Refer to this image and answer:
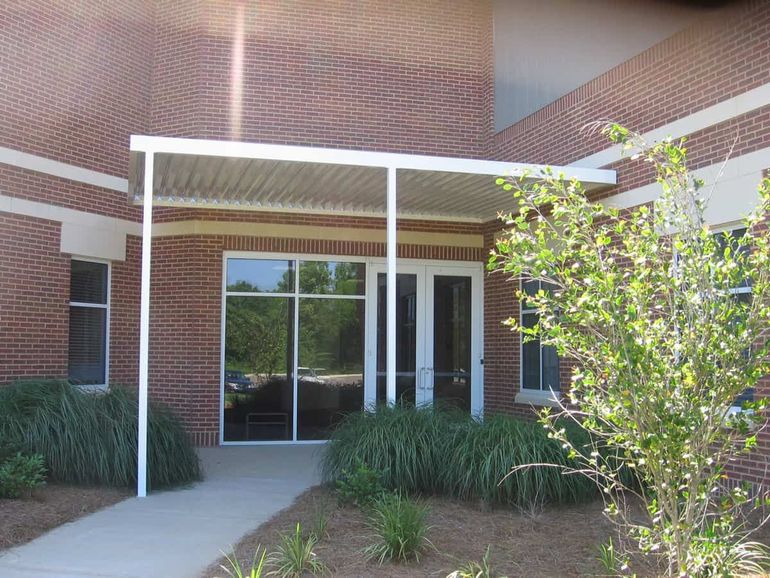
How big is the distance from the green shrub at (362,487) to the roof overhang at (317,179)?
3.27 metres

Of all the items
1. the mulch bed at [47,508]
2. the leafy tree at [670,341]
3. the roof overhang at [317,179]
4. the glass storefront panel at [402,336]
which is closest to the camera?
the leafy tree at [670,341]

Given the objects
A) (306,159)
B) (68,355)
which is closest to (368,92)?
(306,159)

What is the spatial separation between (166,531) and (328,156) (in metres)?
4.04

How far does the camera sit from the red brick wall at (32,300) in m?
9.98

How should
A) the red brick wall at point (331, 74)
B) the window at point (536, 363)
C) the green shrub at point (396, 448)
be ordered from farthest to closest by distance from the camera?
the red brick wall at point (331, 74), the window at point (536, 363), the green shrub at point (396, 448)

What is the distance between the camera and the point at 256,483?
8.76 m

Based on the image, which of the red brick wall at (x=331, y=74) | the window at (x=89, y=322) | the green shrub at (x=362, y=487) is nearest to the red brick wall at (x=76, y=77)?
the red brick wall at (x=331, y=74)

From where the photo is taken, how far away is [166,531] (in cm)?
664

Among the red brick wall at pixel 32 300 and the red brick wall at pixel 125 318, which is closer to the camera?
the red brick wall at pixel 32 300

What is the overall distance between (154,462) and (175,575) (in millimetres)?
2897

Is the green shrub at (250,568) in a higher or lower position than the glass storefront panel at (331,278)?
lower

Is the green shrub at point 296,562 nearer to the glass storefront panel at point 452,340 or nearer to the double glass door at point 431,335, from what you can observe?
the double glass door at point 431,335

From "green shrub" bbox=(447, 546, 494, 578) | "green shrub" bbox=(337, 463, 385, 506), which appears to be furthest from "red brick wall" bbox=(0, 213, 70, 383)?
"green shrub" bbox=(447, 546, 494, 578)

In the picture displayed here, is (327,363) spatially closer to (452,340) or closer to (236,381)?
(236,381)
